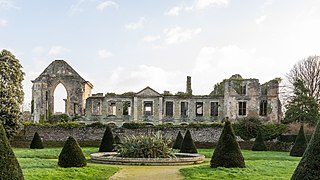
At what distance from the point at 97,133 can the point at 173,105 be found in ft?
45.9

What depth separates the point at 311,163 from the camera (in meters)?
6.84

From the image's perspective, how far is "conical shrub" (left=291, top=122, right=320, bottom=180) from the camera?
673 cm

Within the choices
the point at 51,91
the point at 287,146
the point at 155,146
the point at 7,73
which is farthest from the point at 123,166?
the point at 51,91

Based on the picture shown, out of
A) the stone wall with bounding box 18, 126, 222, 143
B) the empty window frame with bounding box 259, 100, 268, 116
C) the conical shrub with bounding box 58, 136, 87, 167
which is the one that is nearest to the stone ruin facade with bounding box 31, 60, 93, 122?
the stone wall with bounding box 18, 126, 222, 143

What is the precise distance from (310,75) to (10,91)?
111 feet

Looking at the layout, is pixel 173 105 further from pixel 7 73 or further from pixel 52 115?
pixel 7 73

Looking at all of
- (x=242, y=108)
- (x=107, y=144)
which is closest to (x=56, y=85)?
(x=242, y=108)

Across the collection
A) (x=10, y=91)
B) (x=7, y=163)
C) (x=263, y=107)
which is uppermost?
(x=10, y=91)

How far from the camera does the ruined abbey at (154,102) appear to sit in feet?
165

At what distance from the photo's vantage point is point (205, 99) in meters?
52.8

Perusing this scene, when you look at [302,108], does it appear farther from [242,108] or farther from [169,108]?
[169,108]

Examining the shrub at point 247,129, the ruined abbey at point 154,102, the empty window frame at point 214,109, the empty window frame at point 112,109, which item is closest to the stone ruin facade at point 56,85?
the ruined abbey at point 154,102

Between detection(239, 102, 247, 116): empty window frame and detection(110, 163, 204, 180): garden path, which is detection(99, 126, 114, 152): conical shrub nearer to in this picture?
detection(110, 163, 204, 180): garden path

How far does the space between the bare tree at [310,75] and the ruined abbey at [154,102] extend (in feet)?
9.94
